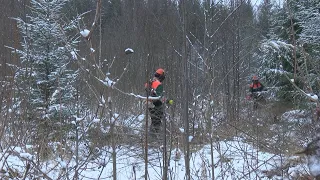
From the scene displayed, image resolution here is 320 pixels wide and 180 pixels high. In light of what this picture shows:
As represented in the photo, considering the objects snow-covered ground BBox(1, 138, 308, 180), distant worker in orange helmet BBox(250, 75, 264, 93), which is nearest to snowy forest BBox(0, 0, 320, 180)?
snow-covered ground BBox(1, 138, 308, 180)

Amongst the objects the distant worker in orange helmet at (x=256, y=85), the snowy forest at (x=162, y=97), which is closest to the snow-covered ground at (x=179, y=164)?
the snowy forest at (x=162, y=97)

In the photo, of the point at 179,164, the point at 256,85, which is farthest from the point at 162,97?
the point at 256,85

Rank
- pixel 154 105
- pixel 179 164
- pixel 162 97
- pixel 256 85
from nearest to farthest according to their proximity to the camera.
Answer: pixel 162 97, pixel 154 105, pixel 179 164, pixel 256 85

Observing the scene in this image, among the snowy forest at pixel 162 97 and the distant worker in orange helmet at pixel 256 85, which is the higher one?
the distant worker in orange helmet at pixel 256 85

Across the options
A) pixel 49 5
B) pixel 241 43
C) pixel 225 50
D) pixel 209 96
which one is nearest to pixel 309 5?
pixel 241 43

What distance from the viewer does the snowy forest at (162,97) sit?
109 inches

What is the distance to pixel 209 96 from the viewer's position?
3545 mm

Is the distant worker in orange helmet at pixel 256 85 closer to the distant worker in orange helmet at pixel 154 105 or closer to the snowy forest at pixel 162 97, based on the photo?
the snowy forest at pixel 162 97

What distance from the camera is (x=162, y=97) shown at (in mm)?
2779

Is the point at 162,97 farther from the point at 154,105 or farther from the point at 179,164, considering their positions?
the point at 179,164

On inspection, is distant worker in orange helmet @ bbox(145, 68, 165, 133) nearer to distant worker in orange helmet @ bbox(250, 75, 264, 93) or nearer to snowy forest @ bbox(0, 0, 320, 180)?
snowy forest @ bbox(0, 0, 320, 180)

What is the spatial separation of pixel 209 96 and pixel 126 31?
28.7 ft

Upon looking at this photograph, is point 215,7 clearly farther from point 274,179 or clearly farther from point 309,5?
point 309,5

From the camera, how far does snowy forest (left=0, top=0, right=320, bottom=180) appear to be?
276 cm
